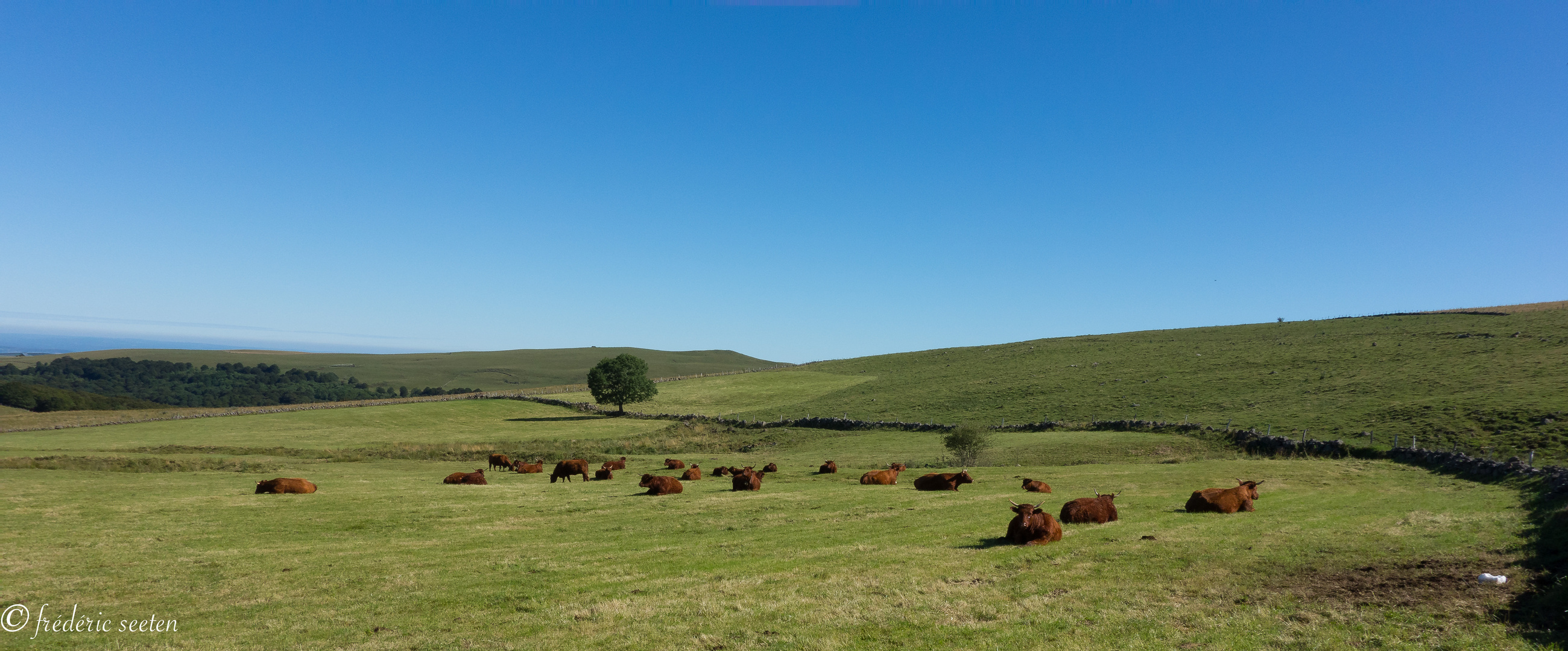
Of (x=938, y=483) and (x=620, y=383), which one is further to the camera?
(x=620, y=383)

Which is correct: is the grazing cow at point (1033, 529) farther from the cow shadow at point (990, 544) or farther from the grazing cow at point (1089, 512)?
the grazing cow at point (1089, 512)

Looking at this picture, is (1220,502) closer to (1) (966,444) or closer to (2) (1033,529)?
(2) (1033,529)

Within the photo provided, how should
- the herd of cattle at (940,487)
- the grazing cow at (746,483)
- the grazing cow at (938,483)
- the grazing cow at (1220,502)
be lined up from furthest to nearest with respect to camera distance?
the grazing cow at (746,483) < the grazing cow at (938,483) < the grazing cow at (1220,502) < the herd of cattle at (940,487)

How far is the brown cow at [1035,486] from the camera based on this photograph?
24.2 meters

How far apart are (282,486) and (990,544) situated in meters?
22.3

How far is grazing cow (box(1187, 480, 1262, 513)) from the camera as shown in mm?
18250

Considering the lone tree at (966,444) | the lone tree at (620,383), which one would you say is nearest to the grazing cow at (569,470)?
the lone tree at (966,444)

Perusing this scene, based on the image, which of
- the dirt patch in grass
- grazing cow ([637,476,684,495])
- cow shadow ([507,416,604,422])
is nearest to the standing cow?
grazing cow ([637,476,684,495])

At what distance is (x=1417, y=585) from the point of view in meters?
10.6

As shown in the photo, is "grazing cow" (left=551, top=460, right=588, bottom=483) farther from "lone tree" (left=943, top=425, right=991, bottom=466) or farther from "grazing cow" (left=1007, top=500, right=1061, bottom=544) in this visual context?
"grazing cow" (left=1007, top=500, right=1061, bottom=544)

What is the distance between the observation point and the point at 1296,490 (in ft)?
75.4

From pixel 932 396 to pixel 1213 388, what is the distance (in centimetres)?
2086

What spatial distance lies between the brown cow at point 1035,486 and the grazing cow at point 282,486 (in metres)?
22.8

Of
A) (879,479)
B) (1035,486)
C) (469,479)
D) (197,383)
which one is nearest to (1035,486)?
(1035,486)
